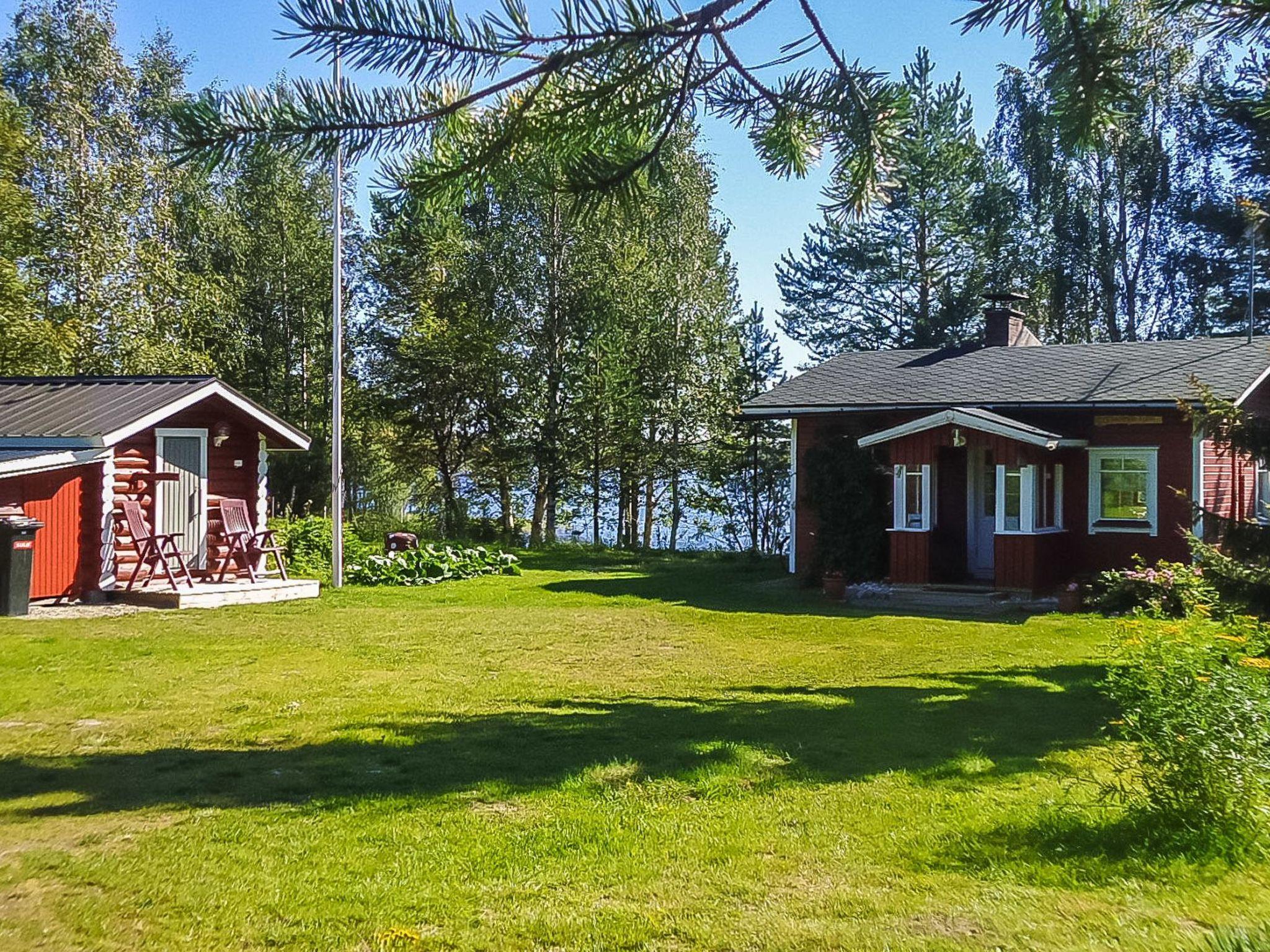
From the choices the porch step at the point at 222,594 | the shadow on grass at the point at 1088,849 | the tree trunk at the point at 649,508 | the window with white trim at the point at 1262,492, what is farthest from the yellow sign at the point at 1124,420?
the tree trunk at the point at 649,508

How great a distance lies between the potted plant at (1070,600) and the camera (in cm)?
1423

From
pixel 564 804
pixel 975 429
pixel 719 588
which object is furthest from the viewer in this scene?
pixel 719 588

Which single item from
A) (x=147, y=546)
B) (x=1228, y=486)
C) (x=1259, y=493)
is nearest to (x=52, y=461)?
(x=147, y=546)

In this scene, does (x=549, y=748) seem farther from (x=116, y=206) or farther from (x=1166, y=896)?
(x=116, y=206)

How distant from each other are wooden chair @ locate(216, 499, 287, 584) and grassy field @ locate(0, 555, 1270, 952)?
453 cm

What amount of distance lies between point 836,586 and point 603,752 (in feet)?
34.6

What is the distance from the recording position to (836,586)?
1619 cm

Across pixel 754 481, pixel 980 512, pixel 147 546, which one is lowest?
pixel 147 546

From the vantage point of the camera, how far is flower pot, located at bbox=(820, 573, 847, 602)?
1612 cm

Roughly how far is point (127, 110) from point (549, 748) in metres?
22.9

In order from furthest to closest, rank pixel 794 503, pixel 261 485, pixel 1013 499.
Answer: pixel 794 503 < pixel 261 485 < pixel 1013 499

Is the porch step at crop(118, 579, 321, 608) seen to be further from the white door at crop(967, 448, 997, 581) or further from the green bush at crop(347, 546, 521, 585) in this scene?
the white door at crop(967, 448, 997, 581)

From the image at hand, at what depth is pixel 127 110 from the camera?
77.6ft

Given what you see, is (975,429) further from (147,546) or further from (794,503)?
(147,546)
